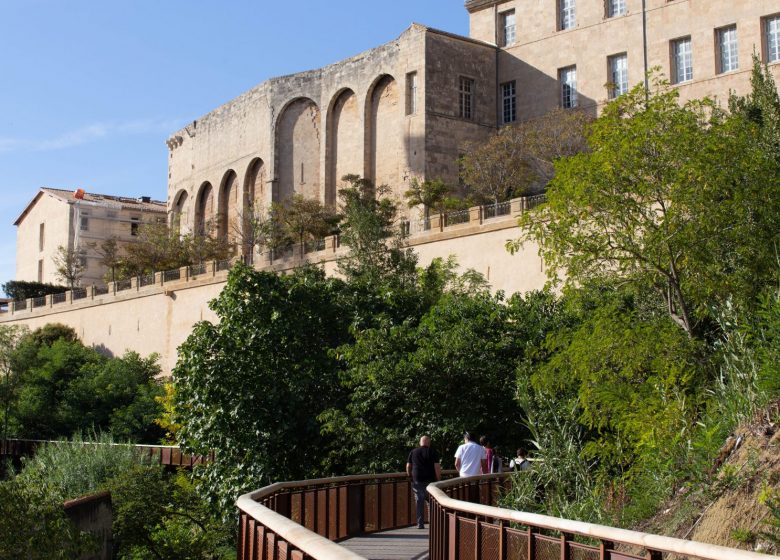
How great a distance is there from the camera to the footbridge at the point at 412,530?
5.43m

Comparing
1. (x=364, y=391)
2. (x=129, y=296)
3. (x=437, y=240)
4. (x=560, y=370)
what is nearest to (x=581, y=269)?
A: (x=560, y=370)

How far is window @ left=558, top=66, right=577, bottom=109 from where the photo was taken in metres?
43.2

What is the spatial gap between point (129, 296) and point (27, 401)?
33.9 feet

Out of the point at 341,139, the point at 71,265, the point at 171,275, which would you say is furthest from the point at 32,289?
the point at 341,139

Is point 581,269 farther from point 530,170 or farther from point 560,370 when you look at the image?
point 530,170

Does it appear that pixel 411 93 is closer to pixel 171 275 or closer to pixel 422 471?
pixel 171 275

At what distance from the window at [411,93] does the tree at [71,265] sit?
28.6 m

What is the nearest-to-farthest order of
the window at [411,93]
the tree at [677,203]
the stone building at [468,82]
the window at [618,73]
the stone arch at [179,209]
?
the tree at [677,203], the stone building at [468,82], the window at [618,73], the window at [411,93], the stone arch at [179,209]

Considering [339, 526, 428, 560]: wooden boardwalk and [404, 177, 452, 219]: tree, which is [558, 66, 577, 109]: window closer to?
[404, 177, 452, 219]: tree

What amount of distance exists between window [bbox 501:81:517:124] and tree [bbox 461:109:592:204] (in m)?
6.15

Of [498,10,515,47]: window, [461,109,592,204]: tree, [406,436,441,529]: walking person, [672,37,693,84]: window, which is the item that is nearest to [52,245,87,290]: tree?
[498,10,515,47]: window

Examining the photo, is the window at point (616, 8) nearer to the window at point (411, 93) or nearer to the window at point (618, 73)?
the window at point (618, 73)

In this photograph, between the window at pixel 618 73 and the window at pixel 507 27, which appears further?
the window at pixel 507 27

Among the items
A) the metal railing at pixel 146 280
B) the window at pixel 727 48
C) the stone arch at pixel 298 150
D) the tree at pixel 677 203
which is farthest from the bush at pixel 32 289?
the tree at pixel 677 203
